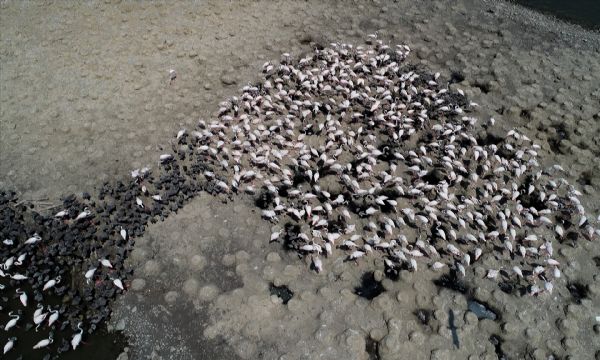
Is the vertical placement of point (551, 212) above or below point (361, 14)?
below

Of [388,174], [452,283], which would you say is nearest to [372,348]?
[452,283]

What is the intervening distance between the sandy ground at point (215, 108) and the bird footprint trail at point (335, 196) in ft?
0.99

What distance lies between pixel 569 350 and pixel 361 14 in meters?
8.59

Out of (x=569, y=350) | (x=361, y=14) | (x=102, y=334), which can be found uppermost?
(x=361, y=14)

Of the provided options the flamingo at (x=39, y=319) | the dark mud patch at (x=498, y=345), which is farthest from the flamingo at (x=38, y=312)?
the dark mud patch at (x=498, y=345)

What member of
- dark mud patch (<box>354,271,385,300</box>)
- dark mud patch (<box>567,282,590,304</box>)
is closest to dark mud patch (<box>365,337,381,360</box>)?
dark mud patch (<box>354,271,385,300</box>)

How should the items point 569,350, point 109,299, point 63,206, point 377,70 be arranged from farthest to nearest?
1. point 377,70
2. point 63,206
3. point 109,299
4. point 569,350

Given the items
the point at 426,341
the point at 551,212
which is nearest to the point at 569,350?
the point at 426,341

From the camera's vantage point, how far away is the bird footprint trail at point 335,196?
20.9 feet

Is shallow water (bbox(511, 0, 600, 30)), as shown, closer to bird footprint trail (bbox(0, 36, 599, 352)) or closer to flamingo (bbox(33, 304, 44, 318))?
bird footprint trail (bbox(0, 36, 599, 352))

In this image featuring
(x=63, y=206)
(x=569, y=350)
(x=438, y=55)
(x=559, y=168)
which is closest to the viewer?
(x=569, y=350)

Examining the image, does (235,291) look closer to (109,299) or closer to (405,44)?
(109,299)

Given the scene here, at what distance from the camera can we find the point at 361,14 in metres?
11.4

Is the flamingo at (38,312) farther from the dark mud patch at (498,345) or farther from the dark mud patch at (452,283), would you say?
the dark mud patch at (498,345)
